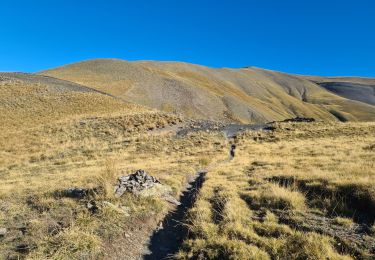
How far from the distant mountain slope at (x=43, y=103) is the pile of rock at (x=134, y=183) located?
115ft

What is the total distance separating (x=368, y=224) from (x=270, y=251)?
297 cm

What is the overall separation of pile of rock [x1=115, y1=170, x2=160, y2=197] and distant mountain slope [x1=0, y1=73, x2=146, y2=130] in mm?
34919

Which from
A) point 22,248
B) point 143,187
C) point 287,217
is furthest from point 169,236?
point 22,248

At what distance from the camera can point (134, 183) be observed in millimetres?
11203

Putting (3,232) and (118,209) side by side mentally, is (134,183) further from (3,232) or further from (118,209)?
(3,232)

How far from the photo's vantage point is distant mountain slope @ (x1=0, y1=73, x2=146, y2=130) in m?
44.7

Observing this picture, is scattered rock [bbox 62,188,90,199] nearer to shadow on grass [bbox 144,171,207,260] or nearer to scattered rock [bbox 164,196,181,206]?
scattered rock [bbox 164,196,181,206]

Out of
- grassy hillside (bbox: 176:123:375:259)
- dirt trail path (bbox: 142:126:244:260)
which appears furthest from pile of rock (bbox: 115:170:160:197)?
grassy hillside (bbox: 176:123:375:259)

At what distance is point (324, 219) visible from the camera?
838 cm

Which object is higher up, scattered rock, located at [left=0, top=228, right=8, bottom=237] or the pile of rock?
the pile of rock

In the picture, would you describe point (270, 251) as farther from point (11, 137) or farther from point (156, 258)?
point (11, 137)

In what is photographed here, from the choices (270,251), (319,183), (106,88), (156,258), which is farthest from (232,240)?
(106,88)

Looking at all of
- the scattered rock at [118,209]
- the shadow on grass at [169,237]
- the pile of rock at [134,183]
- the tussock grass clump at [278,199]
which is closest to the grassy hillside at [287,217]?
the tussock grass clump at [278,199]

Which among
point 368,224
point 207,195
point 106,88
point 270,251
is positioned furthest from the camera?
point 106,88
